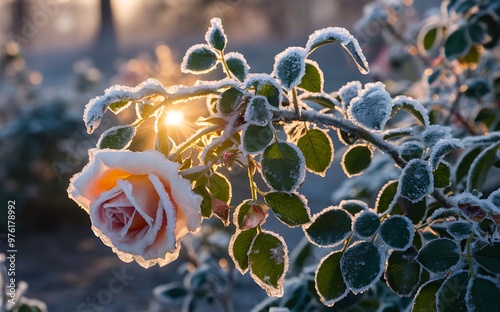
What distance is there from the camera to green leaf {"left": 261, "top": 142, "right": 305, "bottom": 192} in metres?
0.67

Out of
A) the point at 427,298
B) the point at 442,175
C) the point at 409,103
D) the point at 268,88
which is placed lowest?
the point at 427,298

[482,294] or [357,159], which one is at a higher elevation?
[357,159]

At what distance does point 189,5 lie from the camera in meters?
14.0

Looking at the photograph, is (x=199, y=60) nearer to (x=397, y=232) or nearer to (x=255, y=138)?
(x=255, y=138)

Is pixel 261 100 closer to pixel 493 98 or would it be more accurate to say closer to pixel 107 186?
pixel 107 186

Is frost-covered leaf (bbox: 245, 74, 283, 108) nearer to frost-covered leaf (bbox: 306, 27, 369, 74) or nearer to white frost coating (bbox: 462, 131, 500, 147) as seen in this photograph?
frost-covered leaf (bbox: 306, 27, 369, 74)

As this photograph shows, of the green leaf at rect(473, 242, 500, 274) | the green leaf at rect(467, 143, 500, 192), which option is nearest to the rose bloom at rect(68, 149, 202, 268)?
the green leaf at rect(473, 242, 500, 274)

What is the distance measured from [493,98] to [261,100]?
119 centimetres

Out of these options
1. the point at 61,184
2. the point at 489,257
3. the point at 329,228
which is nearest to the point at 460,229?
the point at 489,257

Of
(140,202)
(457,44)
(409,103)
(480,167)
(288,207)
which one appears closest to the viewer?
(140,202)

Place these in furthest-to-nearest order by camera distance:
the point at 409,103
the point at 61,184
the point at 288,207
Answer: the point at 61,184, the point at 409,103, the point at 288,207

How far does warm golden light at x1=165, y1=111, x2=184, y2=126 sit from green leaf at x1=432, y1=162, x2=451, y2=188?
0.34 metres

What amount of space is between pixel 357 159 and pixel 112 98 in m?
0.39

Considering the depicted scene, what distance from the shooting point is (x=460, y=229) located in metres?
0.79
